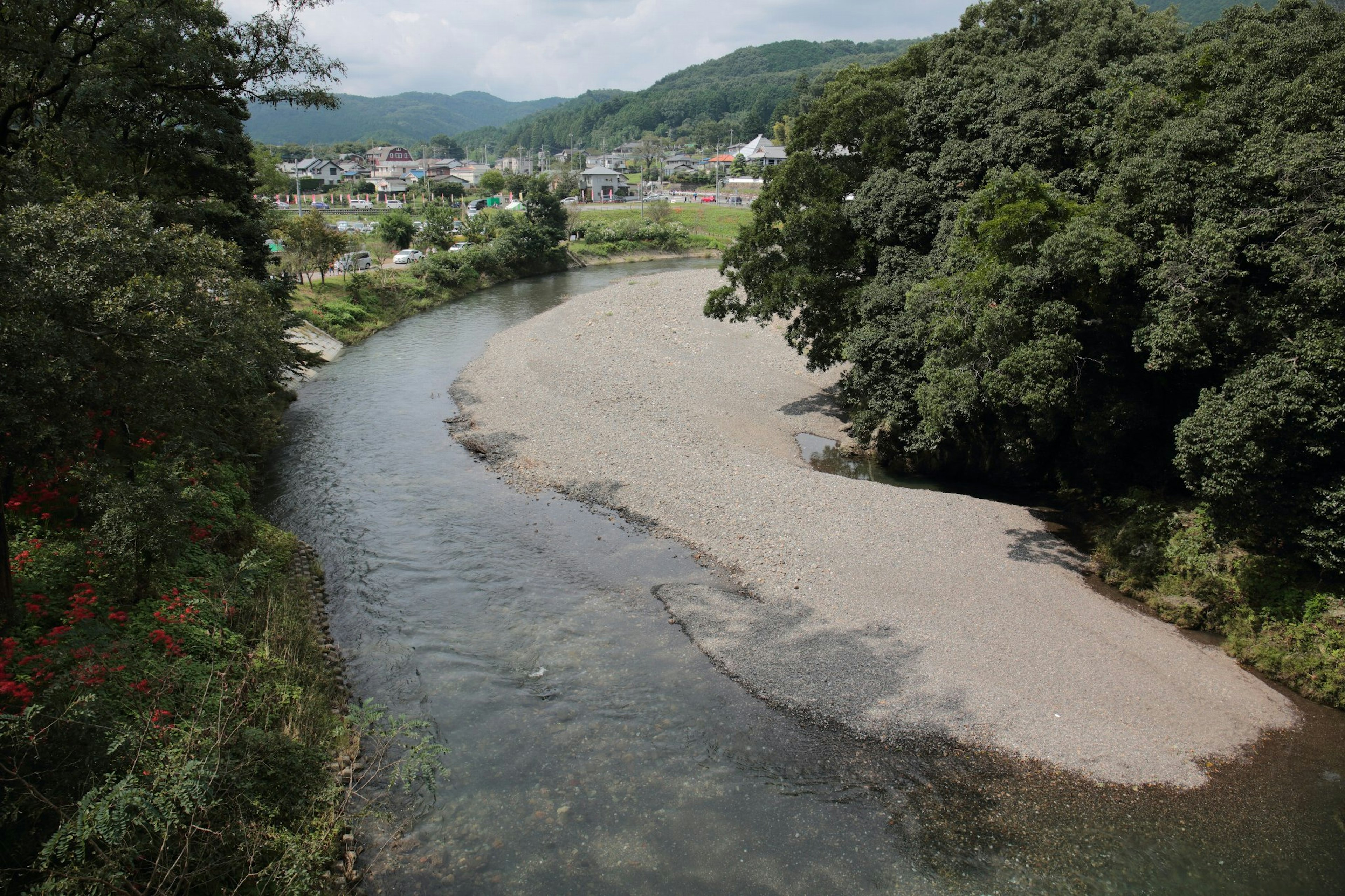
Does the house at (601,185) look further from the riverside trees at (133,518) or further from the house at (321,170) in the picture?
the riverside trees at (133,518)

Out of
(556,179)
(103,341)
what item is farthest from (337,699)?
(556,179)

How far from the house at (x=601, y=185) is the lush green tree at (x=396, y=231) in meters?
56.2

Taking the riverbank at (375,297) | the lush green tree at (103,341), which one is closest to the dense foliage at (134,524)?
the lush green tree at (103,341)

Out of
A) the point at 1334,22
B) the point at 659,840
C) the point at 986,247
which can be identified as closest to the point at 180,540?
the point at 659,840

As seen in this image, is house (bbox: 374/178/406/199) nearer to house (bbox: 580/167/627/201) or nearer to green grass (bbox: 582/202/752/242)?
house (bbox: 580/167/627/201)

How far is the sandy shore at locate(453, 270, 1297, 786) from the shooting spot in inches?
567

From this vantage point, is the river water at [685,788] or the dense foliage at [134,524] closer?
the dense foliage at [134,524]

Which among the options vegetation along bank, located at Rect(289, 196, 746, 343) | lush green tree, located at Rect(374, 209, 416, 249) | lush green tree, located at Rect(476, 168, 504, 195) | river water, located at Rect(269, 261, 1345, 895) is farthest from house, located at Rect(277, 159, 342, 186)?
river water, located at Rect(269, 261, 1345, 895)

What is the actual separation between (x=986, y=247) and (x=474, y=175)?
507 feet

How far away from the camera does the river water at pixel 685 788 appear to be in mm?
11484

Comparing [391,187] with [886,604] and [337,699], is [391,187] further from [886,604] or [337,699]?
[886,604]

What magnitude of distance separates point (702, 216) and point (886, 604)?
90.0 m

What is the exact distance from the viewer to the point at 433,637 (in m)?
17.4

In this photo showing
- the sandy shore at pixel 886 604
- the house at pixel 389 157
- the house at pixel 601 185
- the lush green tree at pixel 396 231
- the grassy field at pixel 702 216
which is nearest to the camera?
the sandy shore at pixel 886 604
